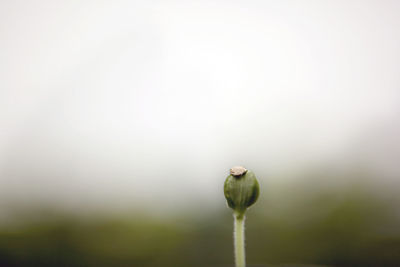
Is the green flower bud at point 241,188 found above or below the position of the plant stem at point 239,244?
above

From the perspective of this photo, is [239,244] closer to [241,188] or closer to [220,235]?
[241,188]

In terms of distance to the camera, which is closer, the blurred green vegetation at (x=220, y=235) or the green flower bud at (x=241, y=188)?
the green flower bud at (x=241, y=188)

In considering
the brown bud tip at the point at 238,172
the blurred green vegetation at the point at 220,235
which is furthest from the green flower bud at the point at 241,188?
the blurred green vegetation at the point at 220,235

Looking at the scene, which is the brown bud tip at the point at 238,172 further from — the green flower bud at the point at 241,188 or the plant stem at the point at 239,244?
the plant stem at the point at 239,244

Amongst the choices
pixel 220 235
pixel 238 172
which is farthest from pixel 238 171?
pixel 220 235

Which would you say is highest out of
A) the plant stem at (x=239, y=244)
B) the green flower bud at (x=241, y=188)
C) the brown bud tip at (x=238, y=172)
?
the brown bud tip at (x=238, y=172)
